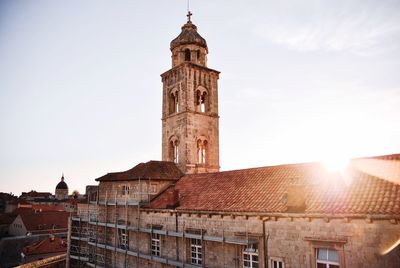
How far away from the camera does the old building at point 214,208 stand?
10992 millimetres

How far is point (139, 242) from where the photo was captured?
789 inches

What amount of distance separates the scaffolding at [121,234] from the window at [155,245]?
0.33 meters

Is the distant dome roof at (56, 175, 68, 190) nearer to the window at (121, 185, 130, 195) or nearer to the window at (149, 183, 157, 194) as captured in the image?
the window at (121, 185, 130, 195)

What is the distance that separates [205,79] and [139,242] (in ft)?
52.3

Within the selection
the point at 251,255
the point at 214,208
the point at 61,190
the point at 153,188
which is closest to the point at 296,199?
the point at 251,255

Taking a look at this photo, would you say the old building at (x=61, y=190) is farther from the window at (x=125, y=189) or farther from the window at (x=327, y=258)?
the window at (x=327, y=258)

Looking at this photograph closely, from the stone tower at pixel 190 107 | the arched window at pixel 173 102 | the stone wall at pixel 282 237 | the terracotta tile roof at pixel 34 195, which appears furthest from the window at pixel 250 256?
the terracotta tile roof at pixel 34 195

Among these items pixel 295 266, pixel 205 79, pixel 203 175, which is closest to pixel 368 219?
pixel 295 266

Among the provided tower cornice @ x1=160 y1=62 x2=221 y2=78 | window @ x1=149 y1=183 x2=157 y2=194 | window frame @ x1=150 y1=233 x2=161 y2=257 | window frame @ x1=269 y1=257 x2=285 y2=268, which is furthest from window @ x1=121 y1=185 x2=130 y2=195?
window frame @ x1=269 y1=257 x2=285 y2=268

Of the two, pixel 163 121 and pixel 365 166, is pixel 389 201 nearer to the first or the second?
pixel 365 166

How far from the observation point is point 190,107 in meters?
26.6

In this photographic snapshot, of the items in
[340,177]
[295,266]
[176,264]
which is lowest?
[176,264]

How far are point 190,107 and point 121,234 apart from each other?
476 inches

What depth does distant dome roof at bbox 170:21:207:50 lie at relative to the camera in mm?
28078
